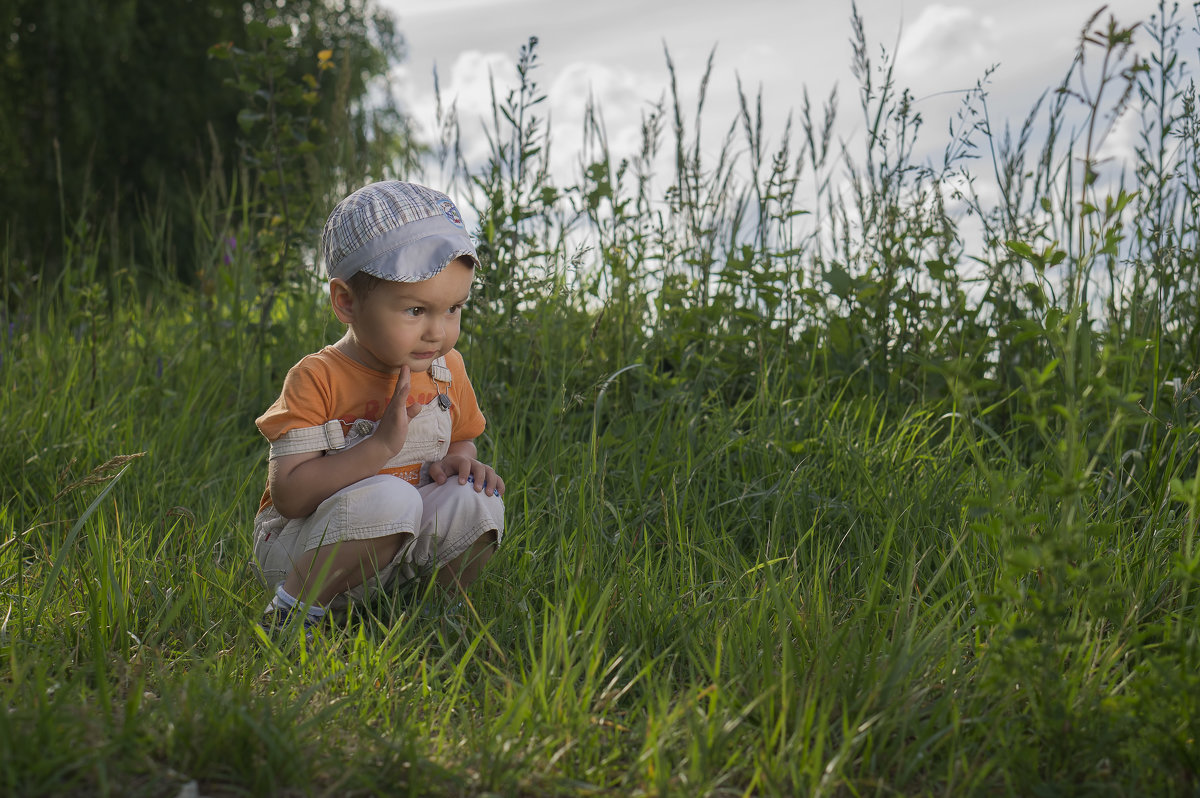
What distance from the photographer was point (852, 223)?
332cm

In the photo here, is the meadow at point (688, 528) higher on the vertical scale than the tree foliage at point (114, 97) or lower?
lower

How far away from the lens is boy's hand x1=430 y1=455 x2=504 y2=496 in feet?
6.79

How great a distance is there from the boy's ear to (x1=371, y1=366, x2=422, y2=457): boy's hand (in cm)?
18

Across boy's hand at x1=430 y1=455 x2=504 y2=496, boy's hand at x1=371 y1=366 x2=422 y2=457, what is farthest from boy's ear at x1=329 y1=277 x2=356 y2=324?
boy's hand at x1=430 y1=455 x2=504 y2=496

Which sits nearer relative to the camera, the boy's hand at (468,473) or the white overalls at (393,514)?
the white overalls at (393,514)

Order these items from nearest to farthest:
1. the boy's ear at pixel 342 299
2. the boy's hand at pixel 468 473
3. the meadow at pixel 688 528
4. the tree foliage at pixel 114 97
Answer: the meadow at pixel 688 528 → the boy's ear at pixel 342 299 → the boy's hand at pixel 468 473 → the tree foliage at pixel 114 97

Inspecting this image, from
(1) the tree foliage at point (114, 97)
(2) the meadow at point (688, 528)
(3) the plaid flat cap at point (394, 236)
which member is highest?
(1) the tree foliage at point (114, 97)

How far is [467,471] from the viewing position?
2.08 meters

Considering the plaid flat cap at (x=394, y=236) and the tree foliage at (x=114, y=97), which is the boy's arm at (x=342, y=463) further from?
the tree foliage at (x=114, y=97)

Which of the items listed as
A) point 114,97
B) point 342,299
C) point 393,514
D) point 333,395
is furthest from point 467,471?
point 114,97

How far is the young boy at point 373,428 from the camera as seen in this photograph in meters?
1.87

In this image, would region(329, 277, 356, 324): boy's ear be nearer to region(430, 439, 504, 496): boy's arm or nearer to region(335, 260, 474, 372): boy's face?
region(335, 260, 474, 372): boy's face

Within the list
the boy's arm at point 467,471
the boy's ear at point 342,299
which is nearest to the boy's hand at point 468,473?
the boy's arm at point 467,471

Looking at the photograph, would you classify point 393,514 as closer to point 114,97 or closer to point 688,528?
point 688,528
